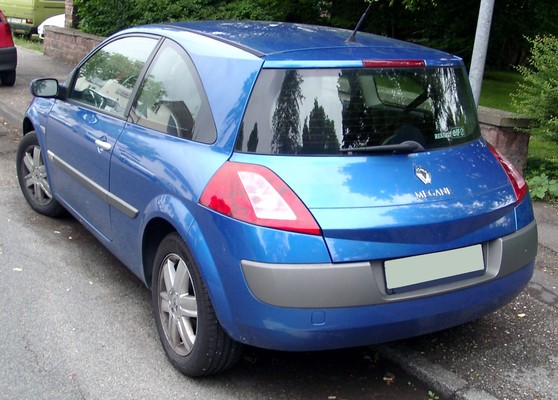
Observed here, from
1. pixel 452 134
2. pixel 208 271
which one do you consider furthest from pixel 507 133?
pixel 208 271

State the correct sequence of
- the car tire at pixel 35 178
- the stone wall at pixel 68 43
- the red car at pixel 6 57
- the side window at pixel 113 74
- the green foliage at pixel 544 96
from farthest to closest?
the stone wall at pixel 68 43, the red car at pixel 6 57, the green foliage at pixel 544 96, the car tire at pixel 35 178, the side window at pixel 113 74

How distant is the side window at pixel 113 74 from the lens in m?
4.34

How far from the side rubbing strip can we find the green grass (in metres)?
13.8

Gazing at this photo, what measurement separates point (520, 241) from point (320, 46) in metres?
1.39

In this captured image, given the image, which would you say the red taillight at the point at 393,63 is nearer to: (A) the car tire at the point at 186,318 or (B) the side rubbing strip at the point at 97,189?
(A) the car tire at the point at 186,318

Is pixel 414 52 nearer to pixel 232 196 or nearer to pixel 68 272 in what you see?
pixel 232 196

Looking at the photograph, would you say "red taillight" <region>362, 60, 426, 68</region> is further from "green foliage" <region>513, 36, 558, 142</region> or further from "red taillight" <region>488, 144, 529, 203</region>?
"green foliage" <region>513, 36, 558, 142</region>

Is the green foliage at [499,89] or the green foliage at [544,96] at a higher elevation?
the green foliage at [544,96]

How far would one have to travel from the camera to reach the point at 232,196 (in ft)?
10.3

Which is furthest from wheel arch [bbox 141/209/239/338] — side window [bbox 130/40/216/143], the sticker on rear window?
the sticker on rear window

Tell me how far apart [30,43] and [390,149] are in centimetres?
1930

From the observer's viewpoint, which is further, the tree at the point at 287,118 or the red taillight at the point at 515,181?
the red taillight at the point at 515,181

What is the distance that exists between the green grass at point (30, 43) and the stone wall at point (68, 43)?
5.20ft

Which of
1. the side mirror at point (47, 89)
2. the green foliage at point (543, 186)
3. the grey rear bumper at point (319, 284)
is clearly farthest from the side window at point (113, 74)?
the green foliage at point (543, 186)
